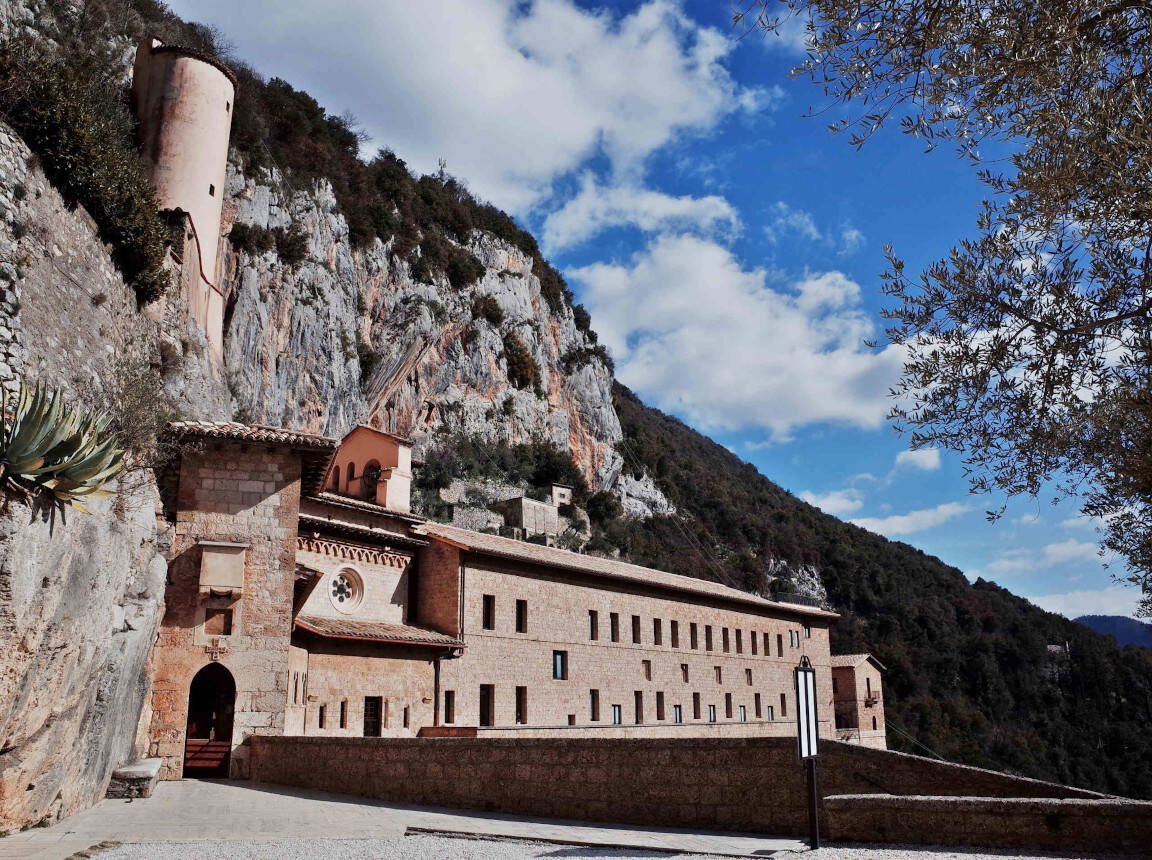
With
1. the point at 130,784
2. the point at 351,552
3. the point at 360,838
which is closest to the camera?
the point at 360,838

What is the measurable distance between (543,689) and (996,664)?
65336mm

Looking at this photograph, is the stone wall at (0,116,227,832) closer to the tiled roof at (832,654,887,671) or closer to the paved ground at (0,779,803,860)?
the paved ground at (0,779,803,860)

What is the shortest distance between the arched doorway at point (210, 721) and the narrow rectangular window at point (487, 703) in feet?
26.2

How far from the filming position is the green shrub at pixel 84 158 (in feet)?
50.9

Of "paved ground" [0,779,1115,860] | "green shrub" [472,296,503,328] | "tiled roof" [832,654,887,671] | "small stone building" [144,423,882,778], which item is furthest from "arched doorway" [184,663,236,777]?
"green shrub" [472,296,503,328]

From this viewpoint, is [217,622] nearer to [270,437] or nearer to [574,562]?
[270,437]

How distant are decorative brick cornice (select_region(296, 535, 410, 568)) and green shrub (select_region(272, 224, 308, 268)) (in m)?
24.0

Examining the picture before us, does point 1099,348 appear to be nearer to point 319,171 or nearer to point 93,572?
point 93,572

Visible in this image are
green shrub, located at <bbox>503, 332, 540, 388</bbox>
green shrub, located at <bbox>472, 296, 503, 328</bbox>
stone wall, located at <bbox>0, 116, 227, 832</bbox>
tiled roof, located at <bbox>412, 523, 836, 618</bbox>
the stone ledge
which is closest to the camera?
stone wall, located at <bbox>0, 116, 227, 832</bbox>

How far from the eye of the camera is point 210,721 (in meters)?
22.3

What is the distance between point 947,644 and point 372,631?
70829mm

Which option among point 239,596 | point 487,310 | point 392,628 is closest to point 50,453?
point 239,596

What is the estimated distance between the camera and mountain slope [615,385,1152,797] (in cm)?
6888

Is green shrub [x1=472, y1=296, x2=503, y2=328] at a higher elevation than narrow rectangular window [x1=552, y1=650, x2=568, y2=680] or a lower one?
higher
